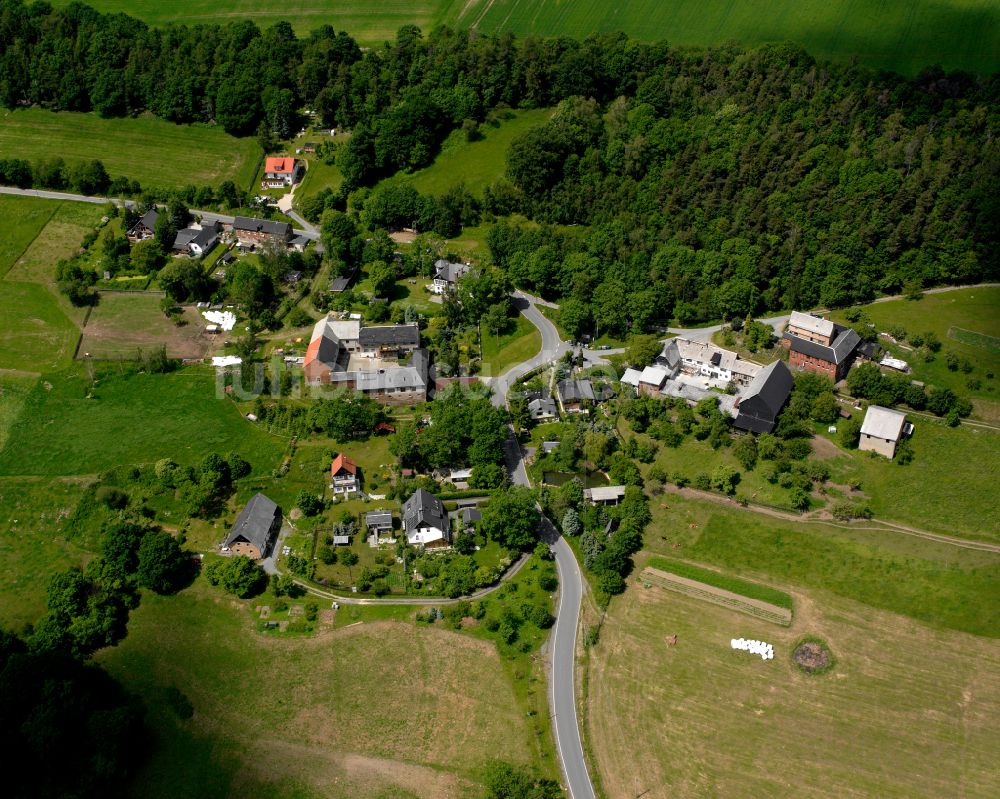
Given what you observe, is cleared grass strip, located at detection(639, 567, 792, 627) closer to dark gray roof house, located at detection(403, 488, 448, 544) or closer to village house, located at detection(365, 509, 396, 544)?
dark gray roof house, located at detection(403, 488, 448, 544)

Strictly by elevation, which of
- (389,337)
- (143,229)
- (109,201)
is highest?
(389,337)

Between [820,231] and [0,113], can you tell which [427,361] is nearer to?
[820,231]

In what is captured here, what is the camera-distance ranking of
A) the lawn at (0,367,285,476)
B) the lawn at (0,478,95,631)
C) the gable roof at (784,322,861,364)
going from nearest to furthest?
the lawn at (0,478,95,631), the lawn at (0,367,285,476), the gable roof at (784,322,861,364)

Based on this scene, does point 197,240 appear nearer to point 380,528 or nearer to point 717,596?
point 380,528

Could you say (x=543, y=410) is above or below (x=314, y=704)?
above

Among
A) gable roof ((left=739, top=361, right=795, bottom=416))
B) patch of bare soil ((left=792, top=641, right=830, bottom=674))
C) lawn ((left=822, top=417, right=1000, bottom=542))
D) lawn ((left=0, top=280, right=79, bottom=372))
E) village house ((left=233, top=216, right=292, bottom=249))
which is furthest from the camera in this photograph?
village house ((left=233, top=216, right=292, bottom=249))

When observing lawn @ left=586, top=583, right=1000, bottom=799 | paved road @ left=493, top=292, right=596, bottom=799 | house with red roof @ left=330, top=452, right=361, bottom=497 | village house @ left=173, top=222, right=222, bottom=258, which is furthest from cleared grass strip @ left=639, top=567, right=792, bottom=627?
village house @ left=173, top=222, right=222, bottom=258

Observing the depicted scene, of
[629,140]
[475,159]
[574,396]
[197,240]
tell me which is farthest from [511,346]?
[197,240]

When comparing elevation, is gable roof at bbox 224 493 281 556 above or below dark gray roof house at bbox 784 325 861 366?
below
